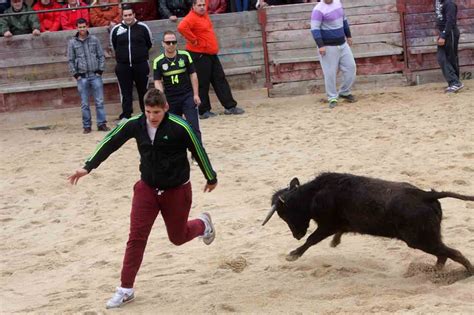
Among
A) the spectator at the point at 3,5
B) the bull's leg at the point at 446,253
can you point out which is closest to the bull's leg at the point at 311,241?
A: the bull's leg at the point at 446,253

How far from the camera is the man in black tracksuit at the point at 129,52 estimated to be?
14.1 metres

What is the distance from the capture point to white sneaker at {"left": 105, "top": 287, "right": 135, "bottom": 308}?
6711 mm

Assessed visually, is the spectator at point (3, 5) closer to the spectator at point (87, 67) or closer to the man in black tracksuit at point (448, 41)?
the spectator at point (87, 67)

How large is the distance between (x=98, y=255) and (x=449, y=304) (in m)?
3.55

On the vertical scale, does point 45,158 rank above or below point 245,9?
below

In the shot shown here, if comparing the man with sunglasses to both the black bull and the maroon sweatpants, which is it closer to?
the black bull

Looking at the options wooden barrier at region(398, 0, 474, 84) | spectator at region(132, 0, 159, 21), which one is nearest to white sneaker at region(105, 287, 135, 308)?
spectator at region(132, 0, 159, 21)

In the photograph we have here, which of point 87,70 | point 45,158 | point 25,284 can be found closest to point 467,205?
point 25,284

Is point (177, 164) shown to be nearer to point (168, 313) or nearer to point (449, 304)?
point (168, 313)

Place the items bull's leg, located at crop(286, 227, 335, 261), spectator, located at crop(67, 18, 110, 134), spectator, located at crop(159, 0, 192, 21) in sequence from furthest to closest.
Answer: spectator, located at crop(159, 0, 192, 21) < spectator, located at crop(67, 18, 110, 134) < bull's leg, located at crop(286, 227, 335, 261)

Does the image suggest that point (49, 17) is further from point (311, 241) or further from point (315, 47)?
point (311, 241)

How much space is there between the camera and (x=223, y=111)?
14.9 meters

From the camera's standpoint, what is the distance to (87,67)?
13.9 meters

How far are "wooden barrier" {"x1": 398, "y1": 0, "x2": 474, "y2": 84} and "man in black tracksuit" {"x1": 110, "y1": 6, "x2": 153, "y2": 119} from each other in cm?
452
